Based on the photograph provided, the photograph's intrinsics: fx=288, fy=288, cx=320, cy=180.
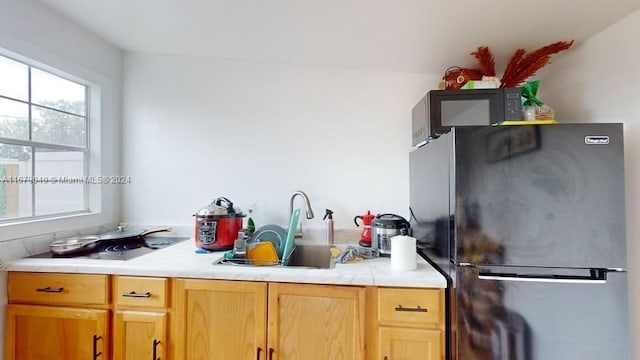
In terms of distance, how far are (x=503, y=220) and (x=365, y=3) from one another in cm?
115

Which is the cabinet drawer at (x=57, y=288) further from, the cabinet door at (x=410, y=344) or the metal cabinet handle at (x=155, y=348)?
the cabinet door at (x=410, y=344)

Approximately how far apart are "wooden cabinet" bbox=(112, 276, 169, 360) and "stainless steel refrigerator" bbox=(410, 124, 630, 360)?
1.27m

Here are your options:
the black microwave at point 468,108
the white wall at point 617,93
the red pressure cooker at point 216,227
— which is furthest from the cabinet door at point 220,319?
the white wall at point 617,93


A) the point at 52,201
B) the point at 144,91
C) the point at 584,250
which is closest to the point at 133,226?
the point at 52,201

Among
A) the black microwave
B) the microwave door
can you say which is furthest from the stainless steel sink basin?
the microwave door

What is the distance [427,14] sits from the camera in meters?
1.43

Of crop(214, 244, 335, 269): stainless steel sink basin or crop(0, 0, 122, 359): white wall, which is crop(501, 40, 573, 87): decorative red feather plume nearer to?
crop(214, 244, 335, 269): stainless steel sink basin

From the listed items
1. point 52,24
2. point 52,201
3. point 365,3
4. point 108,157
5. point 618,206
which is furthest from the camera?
point 108,157

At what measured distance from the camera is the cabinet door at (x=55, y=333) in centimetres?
133

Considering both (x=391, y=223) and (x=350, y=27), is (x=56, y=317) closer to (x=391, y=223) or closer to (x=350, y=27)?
(x=391, y=223)

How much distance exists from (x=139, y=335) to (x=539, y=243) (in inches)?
69.3

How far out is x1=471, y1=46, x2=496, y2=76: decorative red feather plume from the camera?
1.70 m

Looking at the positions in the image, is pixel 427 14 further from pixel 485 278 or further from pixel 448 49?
pixel 485 278

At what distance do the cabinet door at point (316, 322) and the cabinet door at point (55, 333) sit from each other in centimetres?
81
